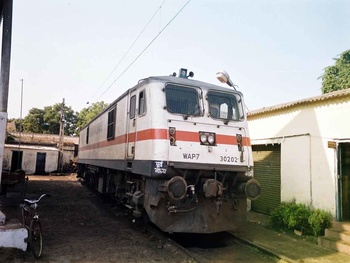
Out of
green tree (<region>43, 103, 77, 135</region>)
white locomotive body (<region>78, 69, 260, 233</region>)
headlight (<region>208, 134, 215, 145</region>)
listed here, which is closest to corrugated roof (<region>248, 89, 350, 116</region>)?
white locomotive body (<region>78, 69, 260, 233</region>)

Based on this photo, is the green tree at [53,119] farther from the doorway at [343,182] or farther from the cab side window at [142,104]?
the doorway at [343,182]

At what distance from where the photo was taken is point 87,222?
28.3 feet

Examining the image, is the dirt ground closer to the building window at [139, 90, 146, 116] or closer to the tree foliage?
the building window at [139, 90, 146, 116]

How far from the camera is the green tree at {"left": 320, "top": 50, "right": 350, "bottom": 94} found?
68.3 feet

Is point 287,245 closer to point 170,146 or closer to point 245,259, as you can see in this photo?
point 245,259

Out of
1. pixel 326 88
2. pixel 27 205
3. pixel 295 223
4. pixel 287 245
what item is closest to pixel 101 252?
pixel 27 205

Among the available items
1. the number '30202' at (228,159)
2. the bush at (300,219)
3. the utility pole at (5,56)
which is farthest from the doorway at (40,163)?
the number '30202' at (228,159)

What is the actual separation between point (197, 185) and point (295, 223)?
320cm

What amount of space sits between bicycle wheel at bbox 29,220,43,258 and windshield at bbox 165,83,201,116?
3430 millimetres

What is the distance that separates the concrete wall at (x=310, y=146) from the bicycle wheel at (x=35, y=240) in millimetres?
6681

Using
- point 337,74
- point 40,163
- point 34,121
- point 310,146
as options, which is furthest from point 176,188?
point 34,121

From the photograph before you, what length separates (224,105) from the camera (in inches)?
291

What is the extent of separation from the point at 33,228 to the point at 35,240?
0.84ft

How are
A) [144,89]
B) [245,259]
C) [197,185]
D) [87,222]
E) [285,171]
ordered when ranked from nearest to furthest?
1. [245,259]
2. [197,185]
3. [144,89]
4. [87,222]
5. [285,171]
